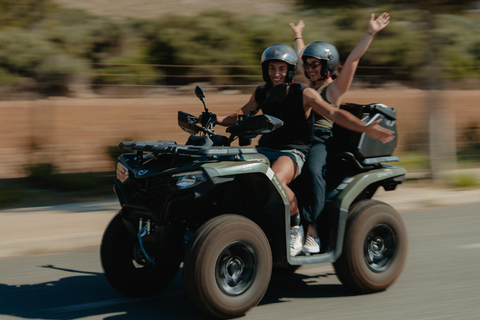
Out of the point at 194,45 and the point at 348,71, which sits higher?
the point at 194,45

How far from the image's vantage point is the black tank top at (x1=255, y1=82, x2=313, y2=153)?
559cm

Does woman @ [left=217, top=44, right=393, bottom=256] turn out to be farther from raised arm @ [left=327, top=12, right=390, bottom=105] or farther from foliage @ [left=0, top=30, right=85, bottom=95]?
foliage @ [left=0, top=30, right=85, bottom=95]

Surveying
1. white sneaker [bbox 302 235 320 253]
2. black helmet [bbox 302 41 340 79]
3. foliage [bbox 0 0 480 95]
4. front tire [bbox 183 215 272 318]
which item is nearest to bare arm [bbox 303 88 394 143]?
black helmet [bbox 302 41 340 79]

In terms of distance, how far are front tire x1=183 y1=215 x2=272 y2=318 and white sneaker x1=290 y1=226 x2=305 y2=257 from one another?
0.34 m

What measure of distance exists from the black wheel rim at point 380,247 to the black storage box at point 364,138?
1.94ft

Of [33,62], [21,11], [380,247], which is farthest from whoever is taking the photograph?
[33,62]

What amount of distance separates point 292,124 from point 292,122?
0.02 m

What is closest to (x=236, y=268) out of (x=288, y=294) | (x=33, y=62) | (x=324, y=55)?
(x=288, y=294)

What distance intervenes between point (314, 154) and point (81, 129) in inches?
395

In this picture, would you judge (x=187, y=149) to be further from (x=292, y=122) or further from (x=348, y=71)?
(x=348, y=71)

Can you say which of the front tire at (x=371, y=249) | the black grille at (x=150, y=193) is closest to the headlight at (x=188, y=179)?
the black grille at (x=150, y=193)

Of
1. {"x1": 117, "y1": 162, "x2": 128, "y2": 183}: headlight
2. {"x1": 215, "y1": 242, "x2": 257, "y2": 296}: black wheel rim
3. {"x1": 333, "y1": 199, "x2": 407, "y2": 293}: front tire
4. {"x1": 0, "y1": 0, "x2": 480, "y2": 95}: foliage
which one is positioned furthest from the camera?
{"x1": 0, "y1": 0, "x2": 480, "y2": 95}: foliage

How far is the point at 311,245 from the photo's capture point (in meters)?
5.59

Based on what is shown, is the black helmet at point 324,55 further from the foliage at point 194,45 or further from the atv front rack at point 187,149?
the foliage at point 194,45
